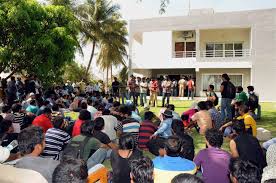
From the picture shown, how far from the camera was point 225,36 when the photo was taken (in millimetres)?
27781

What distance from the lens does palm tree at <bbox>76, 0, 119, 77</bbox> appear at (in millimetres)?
34531

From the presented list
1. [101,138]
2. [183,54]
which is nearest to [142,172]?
[101,138]

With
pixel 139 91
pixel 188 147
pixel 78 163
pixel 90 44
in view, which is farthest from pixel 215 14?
pixel 78 163

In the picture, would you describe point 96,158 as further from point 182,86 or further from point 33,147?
point 182,86

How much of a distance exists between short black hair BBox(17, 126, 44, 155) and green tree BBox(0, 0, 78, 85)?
519 inches

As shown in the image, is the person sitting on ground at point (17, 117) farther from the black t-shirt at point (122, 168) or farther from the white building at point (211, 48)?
the white building at point (211, 48)

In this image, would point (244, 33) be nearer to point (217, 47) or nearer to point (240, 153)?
point (217, 47)

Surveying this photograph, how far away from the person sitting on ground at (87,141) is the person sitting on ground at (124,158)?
1.04m

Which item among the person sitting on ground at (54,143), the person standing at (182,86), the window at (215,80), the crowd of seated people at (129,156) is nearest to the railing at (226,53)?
the window at (215,80)

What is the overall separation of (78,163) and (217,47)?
2629 centimetres

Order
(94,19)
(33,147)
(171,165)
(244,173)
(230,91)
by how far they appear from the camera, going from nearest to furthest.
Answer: (244,173) < (171,165) < (33,147) < (230,91) < (94,19)

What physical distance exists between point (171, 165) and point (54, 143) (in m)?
2.74

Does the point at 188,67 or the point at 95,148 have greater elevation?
the point at 188,67

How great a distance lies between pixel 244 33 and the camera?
27312mm
